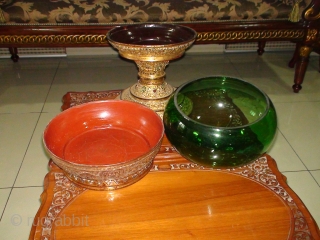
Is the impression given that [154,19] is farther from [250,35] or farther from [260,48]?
[260,48]

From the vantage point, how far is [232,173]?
26.5 inches

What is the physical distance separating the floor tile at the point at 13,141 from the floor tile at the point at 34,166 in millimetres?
20

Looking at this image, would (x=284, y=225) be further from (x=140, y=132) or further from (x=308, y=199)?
(x=308, y=199)

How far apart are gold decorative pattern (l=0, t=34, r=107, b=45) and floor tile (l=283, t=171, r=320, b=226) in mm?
975

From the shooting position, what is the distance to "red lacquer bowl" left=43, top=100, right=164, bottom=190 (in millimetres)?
607

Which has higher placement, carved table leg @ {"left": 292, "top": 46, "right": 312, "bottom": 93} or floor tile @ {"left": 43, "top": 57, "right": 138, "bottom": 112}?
carved table leg @ {"left": 292, "top": 46, "right": 312, "bottom": 93}

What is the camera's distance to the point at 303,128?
4.38 ft

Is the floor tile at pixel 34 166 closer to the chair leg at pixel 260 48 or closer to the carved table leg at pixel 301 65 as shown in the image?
the carved table leg at pixel 301 65

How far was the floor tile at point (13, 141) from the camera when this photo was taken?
1.08 m

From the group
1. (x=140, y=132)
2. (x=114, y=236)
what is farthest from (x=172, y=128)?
(x=114, y=236)

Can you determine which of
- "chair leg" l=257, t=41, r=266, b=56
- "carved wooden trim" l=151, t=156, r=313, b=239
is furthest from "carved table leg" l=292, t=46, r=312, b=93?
"carved wooden trim" l=151, t=156, r=313, b=239

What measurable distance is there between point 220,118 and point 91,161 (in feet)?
1.13

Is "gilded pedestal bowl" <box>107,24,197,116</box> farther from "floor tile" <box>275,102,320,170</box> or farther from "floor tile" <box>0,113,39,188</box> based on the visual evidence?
"floor tile" <box>275,102,320,170</box>

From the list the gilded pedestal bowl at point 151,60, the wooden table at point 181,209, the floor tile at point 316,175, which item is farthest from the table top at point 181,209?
the floor tile at point 316,175
